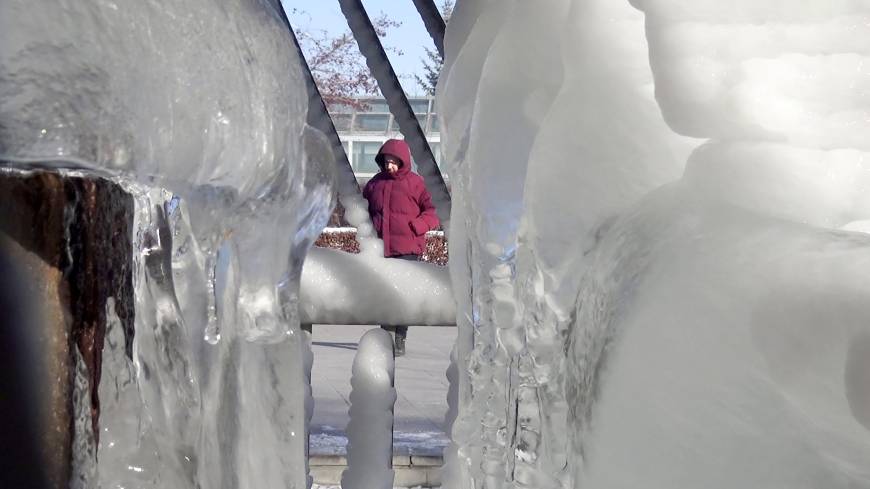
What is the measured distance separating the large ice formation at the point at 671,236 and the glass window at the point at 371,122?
16855 mm

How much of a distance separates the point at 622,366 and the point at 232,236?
81cm

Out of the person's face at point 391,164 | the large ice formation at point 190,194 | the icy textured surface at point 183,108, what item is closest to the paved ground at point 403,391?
the person's face at point 391,164

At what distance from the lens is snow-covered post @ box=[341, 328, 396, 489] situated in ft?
8.49

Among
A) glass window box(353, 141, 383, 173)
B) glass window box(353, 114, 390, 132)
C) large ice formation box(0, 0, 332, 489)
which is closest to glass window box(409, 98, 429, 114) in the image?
glass window box(353, 114, 390, 132)

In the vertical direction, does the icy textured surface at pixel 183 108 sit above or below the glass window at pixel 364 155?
above

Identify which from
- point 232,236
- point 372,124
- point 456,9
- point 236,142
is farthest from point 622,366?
point 372,124

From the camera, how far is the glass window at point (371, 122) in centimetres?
1802

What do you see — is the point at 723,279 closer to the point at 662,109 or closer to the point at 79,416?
the point at 662,109

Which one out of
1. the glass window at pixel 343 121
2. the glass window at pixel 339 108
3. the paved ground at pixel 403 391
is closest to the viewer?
the paved ground at pixel 403 391

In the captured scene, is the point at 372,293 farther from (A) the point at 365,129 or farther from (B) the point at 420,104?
(B) the point at 420,104

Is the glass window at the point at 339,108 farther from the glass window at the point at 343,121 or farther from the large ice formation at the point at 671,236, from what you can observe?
the large ice formation at the point at 671,236

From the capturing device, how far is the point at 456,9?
129 centimetres

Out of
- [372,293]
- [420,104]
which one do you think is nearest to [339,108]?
[420,104]

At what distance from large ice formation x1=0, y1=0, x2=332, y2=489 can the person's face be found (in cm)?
393
